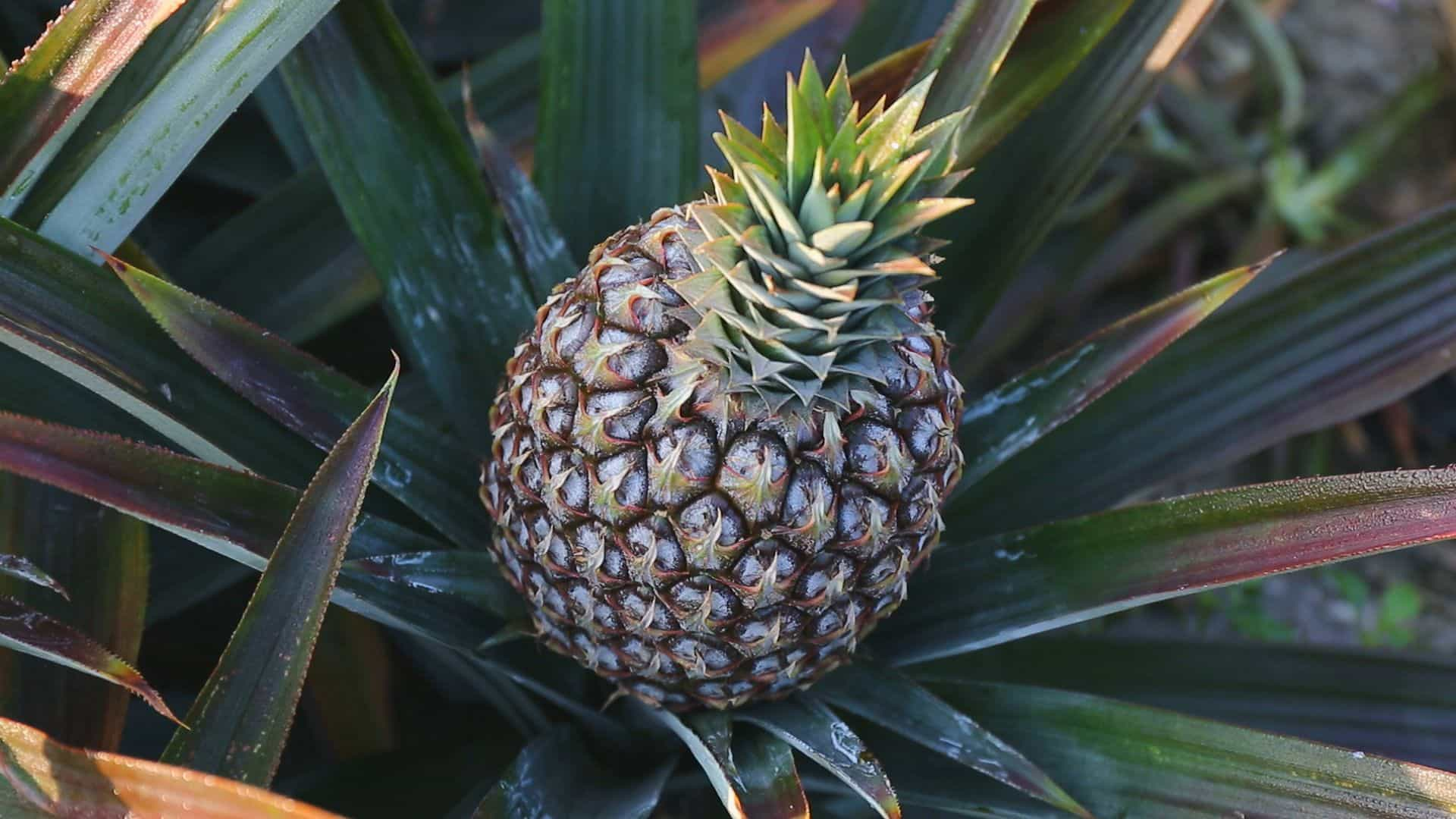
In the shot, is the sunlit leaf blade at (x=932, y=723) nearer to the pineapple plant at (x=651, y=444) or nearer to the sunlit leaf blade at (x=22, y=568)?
the pineapple plant at (x=651, y=444)

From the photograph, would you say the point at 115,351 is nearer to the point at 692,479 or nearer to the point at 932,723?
the point at 692,479

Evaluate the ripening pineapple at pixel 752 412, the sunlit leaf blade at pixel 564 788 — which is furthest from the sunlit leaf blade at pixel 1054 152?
the sunlit leaf blade at pixel 564 788

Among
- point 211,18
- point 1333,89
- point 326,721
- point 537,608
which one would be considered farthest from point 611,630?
point 1333,89

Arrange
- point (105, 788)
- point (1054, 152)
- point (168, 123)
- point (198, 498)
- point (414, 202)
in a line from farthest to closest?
1. point (1054, 152)
2. point (414, 202)
3. point (168, 123)
4. point (198, 498)
5. point (105, 788)

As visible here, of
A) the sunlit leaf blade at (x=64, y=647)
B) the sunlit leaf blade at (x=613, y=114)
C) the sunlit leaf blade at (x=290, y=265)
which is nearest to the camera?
the sunlit leaf blade at (x=64, y=647)

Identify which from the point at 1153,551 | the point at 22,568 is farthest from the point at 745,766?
the point at 22,568

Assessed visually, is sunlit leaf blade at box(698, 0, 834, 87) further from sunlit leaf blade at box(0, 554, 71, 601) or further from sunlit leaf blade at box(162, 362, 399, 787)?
sunlit leaf blade at box(0, 554, 71, 601)

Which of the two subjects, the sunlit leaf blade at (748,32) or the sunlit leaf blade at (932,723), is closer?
the sunlit leaf blade at (932,723)
